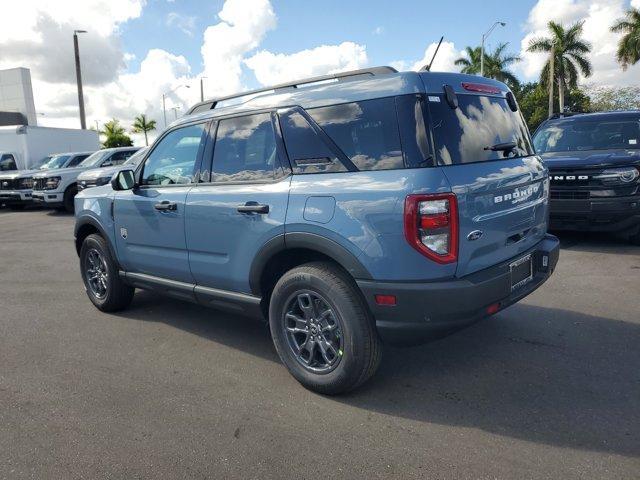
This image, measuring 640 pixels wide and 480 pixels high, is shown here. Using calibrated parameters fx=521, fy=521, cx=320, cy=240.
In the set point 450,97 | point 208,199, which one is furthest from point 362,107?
point 208,199

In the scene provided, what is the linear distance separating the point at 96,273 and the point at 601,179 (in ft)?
20.2

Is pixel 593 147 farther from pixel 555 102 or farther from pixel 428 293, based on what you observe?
pixel 555 102

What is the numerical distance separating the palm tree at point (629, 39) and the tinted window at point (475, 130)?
43720mm

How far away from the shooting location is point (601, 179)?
6695 millimetres

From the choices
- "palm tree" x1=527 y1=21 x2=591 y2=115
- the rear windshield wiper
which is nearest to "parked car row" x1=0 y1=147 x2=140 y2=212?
the rear windshield wiper

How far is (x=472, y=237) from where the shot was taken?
2926 millimetres

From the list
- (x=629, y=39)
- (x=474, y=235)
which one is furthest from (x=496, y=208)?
(x=629, y=39)

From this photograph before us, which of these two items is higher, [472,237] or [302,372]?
[472,237]

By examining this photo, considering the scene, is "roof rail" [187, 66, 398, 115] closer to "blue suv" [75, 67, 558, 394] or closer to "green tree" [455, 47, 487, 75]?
"blue suv" [75, 67, 558, 394]

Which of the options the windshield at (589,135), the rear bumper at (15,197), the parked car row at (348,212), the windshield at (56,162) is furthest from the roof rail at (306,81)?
the rear bumper at (15,197)

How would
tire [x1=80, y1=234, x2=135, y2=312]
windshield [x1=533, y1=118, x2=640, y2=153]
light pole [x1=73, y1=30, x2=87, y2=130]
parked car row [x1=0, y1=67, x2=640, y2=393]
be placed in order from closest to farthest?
parked car row [x1=0, y1=67, x2=640, y2=393]
tire [x1=80, y1=234, x2=135, y2=312]
windshield [x1=533, y1=118, x2=640, y2=153]
light pole [x1=73, y1=30, x2=87, y2=130]

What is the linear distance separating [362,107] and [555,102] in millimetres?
52204

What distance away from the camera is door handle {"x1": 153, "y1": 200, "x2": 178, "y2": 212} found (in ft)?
13.3

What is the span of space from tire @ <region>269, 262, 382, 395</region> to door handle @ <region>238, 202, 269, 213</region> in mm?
440
